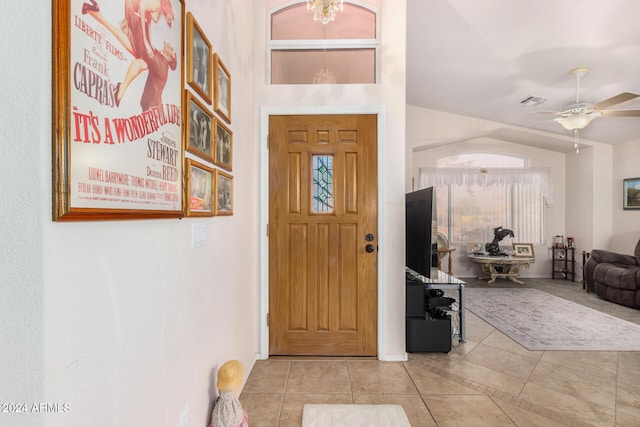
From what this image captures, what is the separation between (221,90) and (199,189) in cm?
67

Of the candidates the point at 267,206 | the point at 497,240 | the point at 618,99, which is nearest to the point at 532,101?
the point at 618,99

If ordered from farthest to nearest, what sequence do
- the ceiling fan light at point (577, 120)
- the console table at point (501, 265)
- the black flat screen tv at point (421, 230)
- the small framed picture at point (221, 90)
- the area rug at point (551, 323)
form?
the console table at point (501, 265) → the ceiling fan light at point (577, 120) → the area rug at point (551, 323) → the black flat screen tv at point (421, 230) → the small framed picture at point (221, 90)

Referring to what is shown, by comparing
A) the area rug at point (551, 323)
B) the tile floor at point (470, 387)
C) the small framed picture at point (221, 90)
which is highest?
the small framed picture at point (221, 90)

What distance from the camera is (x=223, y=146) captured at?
5.68ft

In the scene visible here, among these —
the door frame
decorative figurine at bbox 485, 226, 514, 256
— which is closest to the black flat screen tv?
the door frame

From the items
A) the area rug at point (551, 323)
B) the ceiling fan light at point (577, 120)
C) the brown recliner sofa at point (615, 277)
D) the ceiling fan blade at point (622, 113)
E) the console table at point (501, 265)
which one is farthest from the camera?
the console table at point (501, 265)

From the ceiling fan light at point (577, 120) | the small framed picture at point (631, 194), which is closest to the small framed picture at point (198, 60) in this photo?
the ceiling fan light at point (577, 120)

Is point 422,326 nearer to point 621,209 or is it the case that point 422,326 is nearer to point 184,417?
point 184,417

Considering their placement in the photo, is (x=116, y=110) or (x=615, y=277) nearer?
(x=116, y=110)

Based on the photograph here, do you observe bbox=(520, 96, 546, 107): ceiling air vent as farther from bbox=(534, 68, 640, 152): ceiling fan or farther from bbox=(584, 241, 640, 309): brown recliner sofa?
bbox=(584, 241, 640, 309): brown recliner sofa

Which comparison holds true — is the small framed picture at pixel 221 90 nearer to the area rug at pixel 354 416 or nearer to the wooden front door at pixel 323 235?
the wooden front door at pixel 323 235

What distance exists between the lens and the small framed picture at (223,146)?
5.36ft

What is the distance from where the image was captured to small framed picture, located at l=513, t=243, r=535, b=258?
572cm

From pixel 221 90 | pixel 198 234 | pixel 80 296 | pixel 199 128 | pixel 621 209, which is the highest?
pixel 221 90
